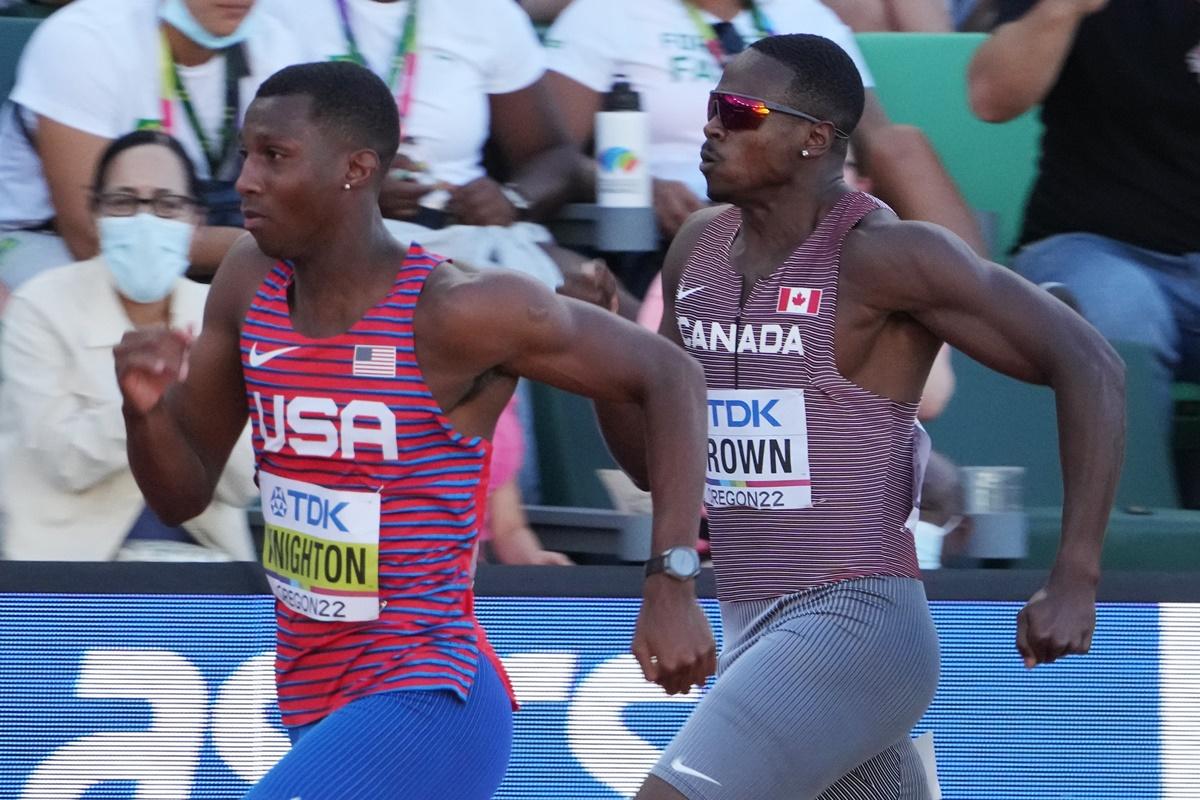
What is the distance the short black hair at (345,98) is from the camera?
3.30m

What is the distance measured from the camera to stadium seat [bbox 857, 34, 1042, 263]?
21.2ft

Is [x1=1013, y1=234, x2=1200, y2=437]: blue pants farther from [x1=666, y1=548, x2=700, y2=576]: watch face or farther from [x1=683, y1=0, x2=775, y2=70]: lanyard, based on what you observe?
[x1=666, y1=548, x2=700, y2=576]: watch face

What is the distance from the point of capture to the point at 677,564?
323 centimetres

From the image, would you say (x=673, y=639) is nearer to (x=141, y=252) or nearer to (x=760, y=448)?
(x=760, y=448)

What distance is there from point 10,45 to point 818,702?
3760 millimetres

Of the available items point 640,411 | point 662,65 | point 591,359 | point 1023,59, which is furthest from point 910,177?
point 591,359

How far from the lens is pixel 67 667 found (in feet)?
15.0

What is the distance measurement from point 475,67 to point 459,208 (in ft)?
1.74

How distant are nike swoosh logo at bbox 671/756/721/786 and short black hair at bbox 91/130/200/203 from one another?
2.50 m

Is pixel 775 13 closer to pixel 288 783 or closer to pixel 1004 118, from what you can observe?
pixel 1004 118

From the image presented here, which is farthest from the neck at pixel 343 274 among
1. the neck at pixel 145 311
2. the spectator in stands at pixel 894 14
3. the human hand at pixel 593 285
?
the spectator in stands at pixel 894 14

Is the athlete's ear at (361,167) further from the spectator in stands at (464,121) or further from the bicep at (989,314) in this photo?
the spectator in stands at (464,121)

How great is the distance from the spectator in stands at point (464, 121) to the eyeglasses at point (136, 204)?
63 cm

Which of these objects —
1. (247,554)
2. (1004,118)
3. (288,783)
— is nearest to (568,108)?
(1004,118)
